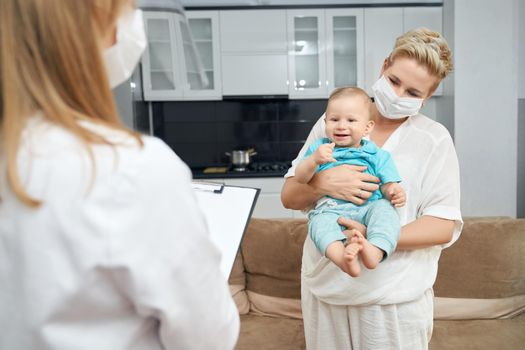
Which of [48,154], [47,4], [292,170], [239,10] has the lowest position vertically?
[292,170]

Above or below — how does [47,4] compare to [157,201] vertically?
above

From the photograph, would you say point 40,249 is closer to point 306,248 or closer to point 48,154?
point 48,154

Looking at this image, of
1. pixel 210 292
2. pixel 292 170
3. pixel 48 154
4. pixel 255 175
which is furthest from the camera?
pixel 255 175

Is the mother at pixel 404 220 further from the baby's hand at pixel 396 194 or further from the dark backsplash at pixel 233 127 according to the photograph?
the dark backsplash at pixel 233 127

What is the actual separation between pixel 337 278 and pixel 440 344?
1.13m

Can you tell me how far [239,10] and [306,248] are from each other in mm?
3227

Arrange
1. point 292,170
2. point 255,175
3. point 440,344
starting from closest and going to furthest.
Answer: point 292,170
point 440,344
point 255,175

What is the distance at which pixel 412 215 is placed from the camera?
1418 mm

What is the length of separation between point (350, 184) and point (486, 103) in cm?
314

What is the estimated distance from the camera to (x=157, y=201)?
2.12 feet

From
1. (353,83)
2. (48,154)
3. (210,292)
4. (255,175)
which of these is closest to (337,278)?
(210,292)

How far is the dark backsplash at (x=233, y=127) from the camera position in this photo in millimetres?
4801

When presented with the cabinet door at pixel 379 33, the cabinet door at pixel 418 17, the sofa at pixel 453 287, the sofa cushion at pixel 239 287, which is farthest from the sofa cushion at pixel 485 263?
the cabinet door at pixel 418 17

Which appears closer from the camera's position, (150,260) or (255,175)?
(150,260)
